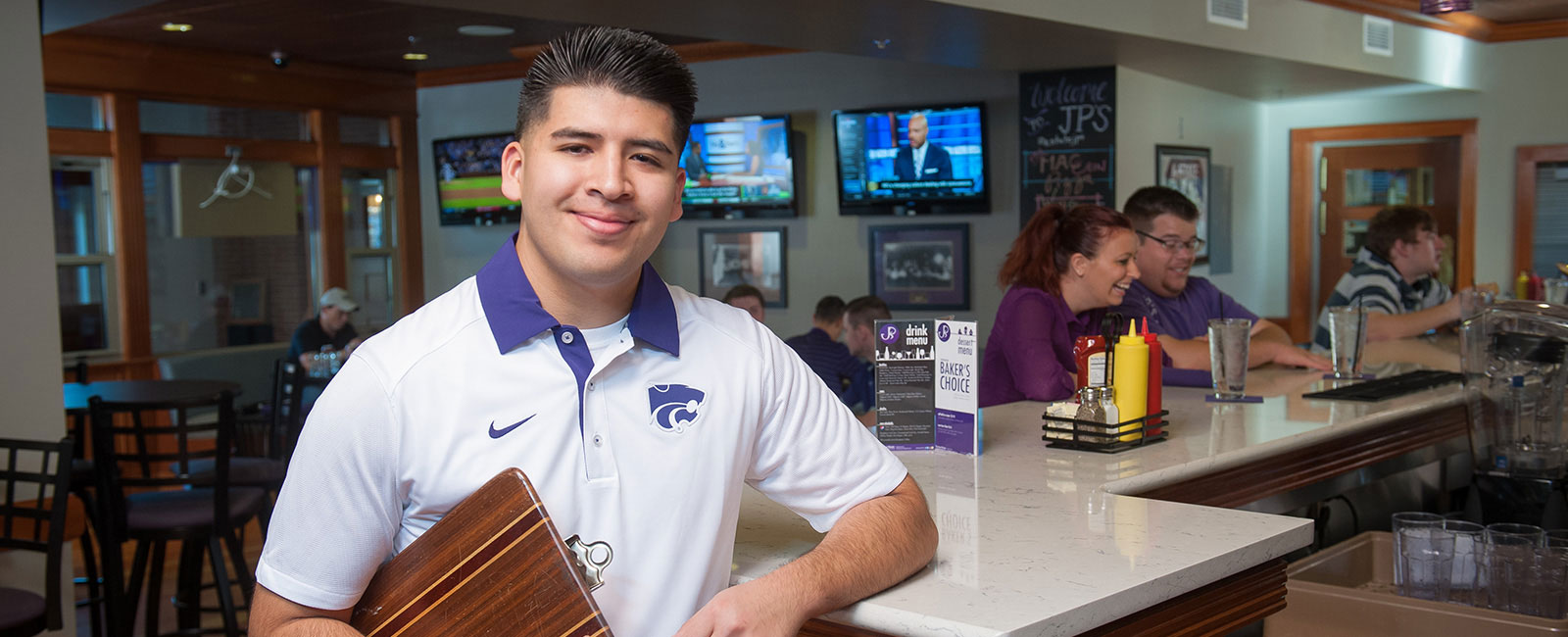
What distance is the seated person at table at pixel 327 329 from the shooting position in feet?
21.6

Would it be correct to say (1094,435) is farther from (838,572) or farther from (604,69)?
(604,69)

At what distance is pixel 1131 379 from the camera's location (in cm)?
219

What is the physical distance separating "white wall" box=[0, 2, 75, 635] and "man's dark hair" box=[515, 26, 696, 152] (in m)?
2.71

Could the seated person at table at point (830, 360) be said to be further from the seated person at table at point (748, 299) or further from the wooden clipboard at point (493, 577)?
the wooden clipboard at point (493, 577)

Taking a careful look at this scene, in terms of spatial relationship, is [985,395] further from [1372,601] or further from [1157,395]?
[1372,601]

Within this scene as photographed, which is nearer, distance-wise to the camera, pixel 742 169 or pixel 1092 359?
pixel 1092 359

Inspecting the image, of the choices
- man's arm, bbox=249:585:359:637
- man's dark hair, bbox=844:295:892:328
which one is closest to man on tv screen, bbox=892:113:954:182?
man's dark hair, bbox=844:295:892:328

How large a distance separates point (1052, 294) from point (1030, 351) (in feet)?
0.56

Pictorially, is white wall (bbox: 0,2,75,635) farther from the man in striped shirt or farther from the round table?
the man in striped shirt

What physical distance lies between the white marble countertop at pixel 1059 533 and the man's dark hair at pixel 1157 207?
105 cm

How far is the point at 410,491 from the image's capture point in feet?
3.86

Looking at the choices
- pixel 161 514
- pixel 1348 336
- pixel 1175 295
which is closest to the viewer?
pixel 1348 336

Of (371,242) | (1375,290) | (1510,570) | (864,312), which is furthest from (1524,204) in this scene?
(371,242)

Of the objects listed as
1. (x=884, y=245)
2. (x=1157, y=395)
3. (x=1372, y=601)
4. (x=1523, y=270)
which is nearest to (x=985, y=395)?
(x=1157, y=395)
